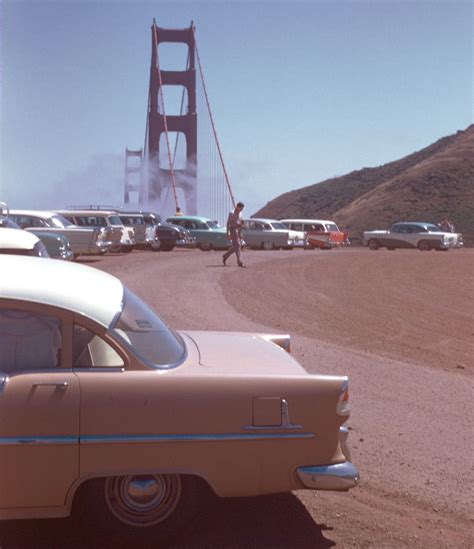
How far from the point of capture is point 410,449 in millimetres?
5996

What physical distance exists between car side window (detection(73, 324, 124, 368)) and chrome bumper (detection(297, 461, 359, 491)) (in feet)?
3.02

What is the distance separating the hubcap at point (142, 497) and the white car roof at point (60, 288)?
2.23ft

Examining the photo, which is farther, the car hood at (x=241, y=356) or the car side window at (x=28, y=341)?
the car hood at (x=241, y=356)

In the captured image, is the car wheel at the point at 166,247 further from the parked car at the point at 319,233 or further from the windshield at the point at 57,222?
the parked car at the point at 319,233

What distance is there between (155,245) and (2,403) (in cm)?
2890

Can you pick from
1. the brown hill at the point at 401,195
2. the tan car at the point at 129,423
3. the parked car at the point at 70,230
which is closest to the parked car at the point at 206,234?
the parked car at the point at 70,230

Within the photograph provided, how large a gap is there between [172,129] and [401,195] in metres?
29.0

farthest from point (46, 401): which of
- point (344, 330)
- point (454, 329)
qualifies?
point (454, 329)

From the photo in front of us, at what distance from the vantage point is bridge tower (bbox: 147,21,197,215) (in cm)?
5809

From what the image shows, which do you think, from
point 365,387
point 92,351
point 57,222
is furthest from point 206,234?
point 92,351

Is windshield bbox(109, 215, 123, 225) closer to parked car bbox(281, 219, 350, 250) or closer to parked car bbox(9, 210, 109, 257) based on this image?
parked car bbox(9, 210, 109, 257)

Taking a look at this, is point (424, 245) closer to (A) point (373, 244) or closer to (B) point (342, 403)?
(A) point (373, 244)

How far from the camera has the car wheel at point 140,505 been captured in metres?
3.80

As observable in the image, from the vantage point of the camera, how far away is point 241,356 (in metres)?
4.40
